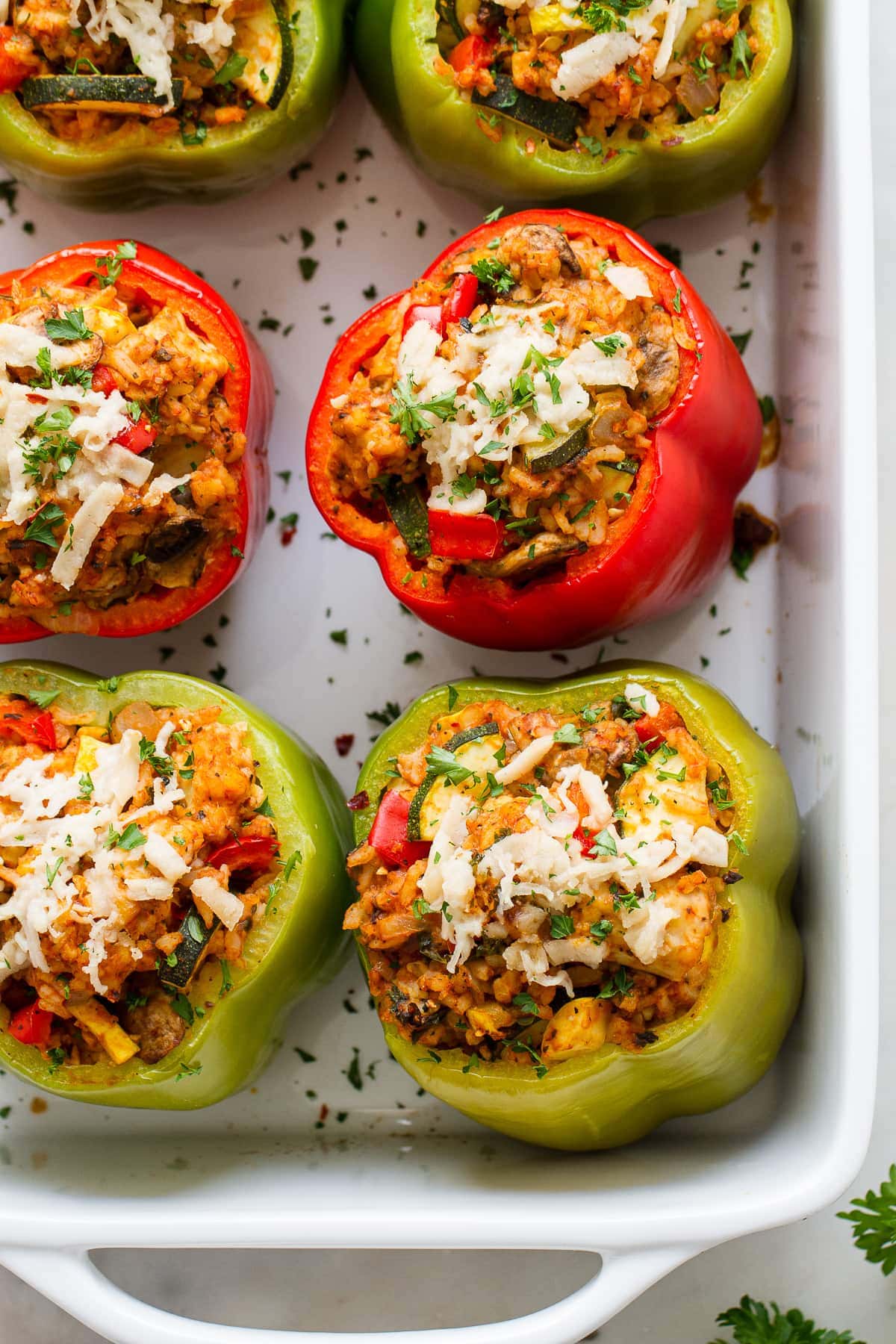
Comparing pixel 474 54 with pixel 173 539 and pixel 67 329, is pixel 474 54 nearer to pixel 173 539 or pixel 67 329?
pixel 67 329

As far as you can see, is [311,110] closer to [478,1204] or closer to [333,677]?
[333,677]

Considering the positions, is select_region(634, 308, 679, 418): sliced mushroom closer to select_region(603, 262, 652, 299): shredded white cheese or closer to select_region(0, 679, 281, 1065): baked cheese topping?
select_region(603, 262, 652, 299): shredded white cheese

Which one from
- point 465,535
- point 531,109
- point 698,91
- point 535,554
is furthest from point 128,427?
point 698,91

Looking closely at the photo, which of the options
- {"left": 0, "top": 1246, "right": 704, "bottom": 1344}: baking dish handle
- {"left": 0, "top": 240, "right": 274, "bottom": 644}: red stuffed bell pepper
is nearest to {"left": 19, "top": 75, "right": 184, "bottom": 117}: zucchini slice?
{"left": 0, "top": 240, "right": 274, "bottom": 644}: red stuffed bell pepper

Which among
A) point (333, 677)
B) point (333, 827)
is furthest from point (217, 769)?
point (333, 677)

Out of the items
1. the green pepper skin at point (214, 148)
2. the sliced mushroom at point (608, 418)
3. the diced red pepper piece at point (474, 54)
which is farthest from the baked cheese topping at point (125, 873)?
the diced red pepper piece at point (474, 54)
